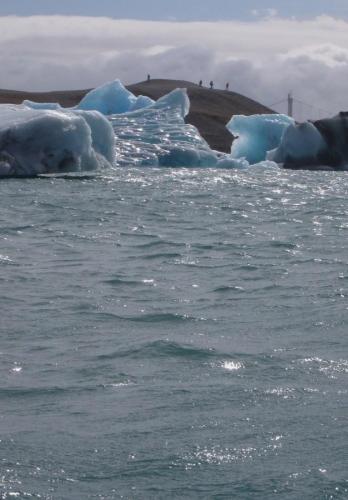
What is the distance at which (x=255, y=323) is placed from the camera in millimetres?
7656

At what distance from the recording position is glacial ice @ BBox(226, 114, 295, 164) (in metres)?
29.1

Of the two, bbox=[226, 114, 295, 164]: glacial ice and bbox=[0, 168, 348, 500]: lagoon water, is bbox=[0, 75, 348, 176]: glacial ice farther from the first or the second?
bbox=[0, 168, 348, 500]: lagoon water

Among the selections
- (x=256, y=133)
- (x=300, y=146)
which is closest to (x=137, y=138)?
(x=300, y=146)

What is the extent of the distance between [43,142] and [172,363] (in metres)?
14.4

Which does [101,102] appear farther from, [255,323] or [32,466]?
[32,466]

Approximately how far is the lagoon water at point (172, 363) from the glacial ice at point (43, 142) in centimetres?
725

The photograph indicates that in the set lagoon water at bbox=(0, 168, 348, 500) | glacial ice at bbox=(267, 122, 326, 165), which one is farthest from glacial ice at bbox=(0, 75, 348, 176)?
lagoon water at bbox=(0, 168, 348, 500)

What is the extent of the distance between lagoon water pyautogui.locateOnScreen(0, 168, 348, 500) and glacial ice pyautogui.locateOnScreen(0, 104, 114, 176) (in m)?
7.25

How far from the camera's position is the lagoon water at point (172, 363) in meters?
4.84

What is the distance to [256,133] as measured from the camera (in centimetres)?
3009

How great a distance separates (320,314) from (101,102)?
885 inches

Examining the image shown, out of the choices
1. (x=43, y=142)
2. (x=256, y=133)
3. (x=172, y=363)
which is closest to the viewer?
(x=172, y=363)

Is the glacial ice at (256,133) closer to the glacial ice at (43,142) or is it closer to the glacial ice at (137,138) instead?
the glacial ice at (137,138)

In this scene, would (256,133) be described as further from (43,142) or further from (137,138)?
(43,142)
